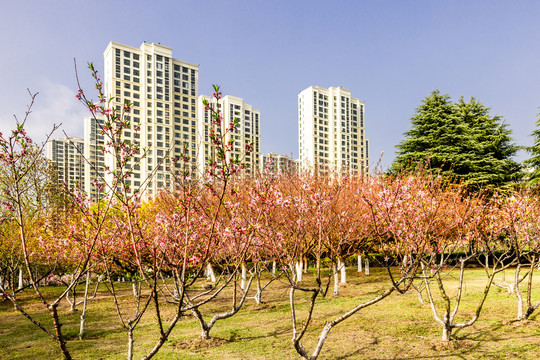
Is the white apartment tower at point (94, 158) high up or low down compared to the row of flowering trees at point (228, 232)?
up

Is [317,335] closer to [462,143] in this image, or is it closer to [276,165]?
[276,165]

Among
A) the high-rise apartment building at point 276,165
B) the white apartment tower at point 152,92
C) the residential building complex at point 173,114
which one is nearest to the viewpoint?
the high-rise apartment building at point 276,165

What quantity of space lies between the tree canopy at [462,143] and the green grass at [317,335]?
62.8 ft

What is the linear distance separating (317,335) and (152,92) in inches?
3504

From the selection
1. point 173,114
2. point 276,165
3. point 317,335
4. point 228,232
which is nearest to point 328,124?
point 173,114

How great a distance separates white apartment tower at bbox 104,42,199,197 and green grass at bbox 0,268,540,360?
233 feet

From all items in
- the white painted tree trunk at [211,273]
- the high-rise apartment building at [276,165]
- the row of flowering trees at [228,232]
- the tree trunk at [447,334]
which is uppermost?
the high-rise apartment building at [276,165]

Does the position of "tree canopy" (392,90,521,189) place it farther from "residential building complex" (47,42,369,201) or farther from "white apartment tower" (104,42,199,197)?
"white apartment tower" (104,42,199,197)

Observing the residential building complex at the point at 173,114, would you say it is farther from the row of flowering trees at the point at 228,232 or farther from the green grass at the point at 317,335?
the row of flowering trees at the point at 228,232

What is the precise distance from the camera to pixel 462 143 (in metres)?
35.3

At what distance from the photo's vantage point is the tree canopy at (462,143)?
33844 millimetres

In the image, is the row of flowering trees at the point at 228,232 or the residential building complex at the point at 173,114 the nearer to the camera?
the row of flowering trees at the point at 228,232

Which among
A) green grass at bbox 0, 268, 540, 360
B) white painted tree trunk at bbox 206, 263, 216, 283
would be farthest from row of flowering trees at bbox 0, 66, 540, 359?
white painted tree trunk at bbox 206, 263, 216, 283

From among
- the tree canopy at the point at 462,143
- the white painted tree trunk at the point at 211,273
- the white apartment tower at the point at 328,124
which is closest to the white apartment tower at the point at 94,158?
the white painted tree trunk at the point at 211,273
